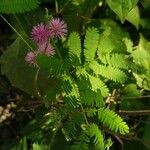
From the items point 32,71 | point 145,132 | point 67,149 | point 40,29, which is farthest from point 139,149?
point 40,29

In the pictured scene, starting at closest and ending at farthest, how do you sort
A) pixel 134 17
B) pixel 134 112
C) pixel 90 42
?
pixel 90 42 < pixel 134 112 < pixel 134 17

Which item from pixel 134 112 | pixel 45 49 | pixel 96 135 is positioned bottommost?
pixel 134 112

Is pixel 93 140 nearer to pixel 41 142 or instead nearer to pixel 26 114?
pixel 41 142

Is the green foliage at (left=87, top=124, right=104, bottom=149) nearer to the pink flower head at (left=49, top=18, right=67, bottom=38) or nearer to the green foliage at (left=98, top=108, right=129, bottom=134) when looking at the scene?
the green foliage at (left=98, top=108, right=129, bottom=134)

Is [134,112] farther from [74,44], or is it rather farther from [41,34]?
[41,34]

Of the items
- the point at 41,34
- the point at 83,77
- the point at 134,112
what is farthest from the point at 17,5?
the point at 134,112

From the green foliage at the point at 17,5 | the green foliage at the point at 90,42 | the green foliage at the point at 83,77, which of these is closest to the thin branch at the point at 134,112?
the green foliage at the point at 83,77

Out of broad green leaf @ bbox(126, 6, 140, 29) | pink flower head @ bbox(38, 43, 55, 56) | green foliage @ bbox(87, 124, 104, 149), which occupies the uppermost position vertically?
pink flower head @ bbox(38, 43, 55, 56)

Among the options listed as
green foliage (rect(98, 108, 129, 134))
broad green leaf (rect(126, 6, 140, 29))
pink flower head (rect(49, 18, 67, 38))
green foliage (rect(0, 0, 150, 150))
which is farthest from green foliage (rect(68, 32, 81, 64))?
broad green leaf (rect(126, 6, 140, 29))
